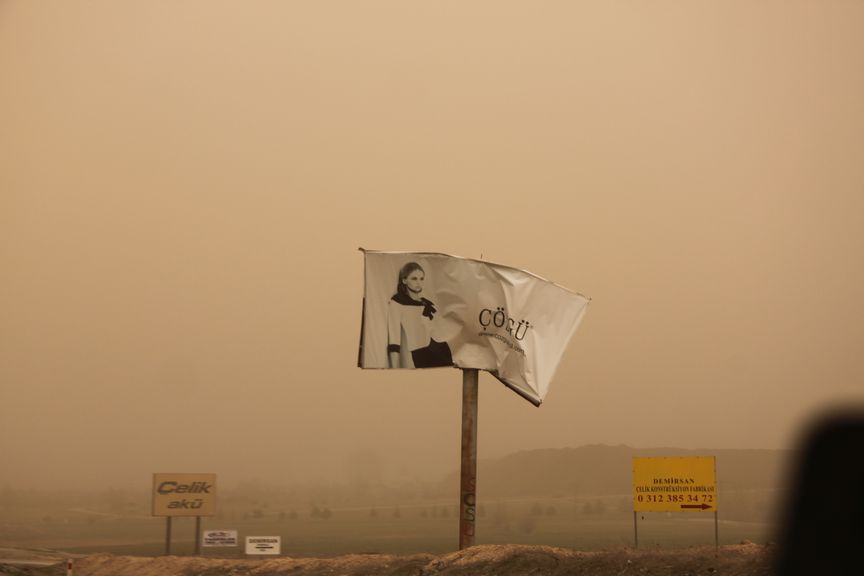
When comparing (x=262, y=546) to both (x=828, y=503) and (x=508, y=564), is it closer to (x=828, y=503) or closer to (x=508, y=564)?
(x=508, y=564)

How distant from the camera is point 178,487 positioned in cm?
1952

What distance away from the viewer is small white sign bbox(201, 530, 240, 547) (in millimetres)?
19391

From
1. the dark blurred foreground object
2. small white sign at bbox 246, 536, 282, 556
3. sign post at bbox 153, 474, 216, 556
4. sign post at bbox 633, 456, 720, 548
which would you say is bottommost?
small white sign at bbox 246, 536, 282, 556

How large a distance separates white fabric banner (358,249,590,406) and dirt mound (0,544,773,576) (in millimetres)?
2524

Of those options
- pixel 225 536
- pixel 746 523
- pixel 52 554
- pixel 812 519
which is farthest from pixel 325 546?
pixel 812 519

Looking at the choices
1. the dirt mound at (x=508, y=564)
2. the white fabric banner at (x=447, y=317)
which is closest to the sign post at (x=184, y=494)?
the dirt mound at (x=508, y=564)

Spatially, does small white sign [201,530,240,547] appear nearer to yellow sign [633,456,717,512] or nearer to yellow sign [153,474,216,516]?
yellow sign [153,474,216,516]

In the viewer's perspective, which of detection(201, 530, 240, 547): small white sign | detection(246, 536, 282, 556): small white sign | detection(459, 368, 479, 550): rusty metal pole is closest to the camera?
detection(459, 368, 479, 550): rusty metal pole

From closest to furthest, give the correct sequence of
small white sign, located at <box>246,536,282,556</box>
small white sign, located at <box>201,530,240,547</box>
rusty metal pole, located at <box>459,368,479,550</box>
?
rusty metal pole, located at <box>459,368,479,550</box> → small white sign, located at <box>246,536,282,556</box> → small white sign, located at <box>201,530,240,547</box>

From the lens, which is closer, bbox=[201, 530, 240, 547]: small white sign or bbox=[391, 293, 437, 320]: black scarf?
bbox=[391, 293, 437, 320]: black scarf

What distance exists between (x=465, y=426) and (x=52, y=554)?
50.6 ft

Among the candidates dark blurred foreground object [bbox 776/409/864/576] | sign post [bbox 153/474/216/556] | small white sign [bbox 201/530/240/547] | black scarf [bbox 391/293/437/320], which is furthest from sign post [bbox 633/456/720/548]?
dark blurred foreground object [bbox 776/409/864/576]

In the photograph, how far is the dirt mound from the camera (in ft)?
42.7

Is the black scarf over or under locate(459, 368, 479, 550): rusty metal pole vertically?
over
